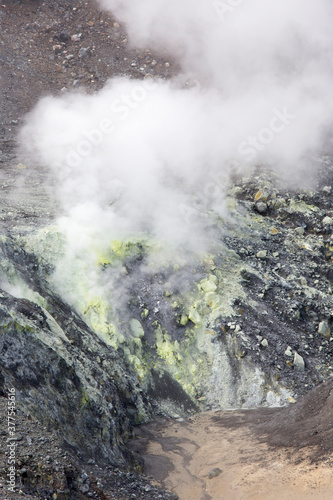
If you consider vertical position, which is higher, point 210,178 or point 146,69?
point 146,69

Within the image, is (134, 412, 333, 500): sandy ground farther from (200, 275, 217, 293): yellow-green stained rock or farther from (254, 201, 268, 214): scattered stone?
(254, 201, 268, 214): scattered stone

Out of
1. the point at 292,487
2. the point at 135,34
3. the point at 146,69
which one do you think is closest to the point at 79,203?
the point at 292,487

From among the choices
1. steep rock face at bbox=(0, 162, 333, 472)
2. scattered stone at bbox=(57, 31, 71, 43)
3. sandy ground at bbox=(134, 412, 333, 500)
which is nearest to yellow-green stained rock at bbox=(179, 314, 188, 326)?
steep rock face at bbox=(0, 162, 333, 472)

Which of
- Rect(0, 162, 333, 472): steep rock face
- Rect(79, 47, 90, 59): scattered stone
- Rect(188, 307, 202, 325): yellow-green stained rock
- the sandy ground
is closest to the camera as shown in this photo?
the sandy ground

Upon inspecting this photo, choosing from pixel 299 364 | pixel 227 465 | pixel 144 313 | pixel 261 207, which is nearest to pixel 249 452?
pixel 227 465

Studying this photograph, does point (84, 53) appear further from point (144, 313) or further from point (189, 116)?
point (144, 313)

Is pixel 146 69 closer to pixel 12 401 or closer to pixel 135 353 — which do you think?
pixel 135 353
